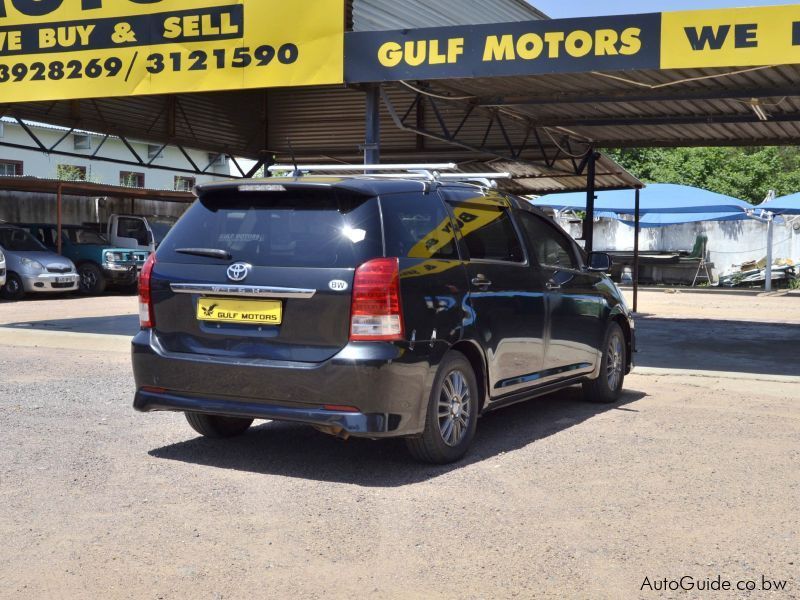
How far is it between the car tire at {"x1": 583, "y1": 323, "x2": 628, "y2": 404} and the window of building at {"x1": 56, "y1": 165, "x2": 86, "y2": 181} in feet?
112

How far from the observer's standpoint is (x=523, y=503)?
207 inches

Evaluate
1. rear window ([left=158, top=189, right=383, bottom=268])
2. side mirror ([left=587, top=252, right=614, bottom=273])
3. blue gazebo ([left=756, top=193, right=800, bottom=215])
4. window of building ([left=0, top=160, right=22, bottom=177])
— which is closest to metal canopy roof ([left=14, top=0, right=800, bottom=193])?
side mirror ([left=587, top=252, right=614, bottom=273])

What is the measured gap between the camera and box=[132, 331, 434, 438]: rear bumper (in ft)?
18.2

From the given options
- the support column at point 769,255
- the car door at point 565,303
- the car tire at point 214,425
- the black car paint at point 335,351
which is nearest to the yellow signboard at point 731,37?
the car door at point 565,303

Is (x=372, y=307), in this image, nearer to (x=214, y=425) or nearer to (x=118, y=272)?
(x=214, y=425)

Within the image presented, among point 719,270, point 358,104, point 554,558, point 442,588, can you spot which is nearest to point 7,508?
point 442,588

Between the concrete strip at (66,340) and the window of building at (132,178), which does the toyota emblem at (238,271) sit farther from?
the window of building at (132,178)

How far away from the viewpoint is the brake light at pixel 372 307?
18.3ft

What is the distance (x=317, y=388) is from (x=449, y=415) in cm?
93

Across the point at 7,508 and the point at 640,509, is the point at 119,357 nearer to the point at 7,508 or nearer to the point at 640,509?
the point at 7,508

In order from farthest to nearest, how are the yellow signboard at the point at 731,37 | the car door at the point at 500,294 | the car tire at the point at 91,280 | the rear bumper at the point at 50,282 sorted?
the car tire at the point at 91,280 < the rear bumper at the point at 50,282 < the yellow signboard at the point at 731,37 < the car door at the point at 500,294

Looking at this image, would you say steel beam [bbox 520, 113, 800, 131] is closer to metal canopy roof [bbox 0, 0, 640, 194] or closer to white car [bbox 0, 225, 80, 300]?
metal canopy roof [bbox 0, 0, 640, 194]

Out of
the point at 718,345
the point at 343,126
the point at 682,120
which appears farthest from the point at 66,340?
the point at 343,126

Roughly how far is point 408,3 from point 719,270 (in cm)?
2199
